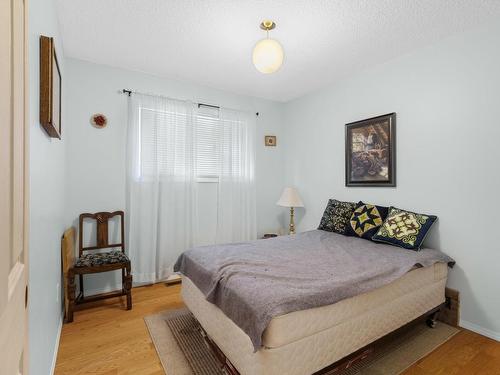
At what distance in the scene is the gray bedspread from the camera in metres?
1.44

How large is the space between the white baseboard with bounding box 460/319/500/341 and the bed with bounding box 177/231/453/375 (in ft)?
0.86

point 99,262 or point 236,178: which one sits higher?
point 236,178

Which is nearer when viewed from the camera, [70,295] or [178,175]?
[70,295]

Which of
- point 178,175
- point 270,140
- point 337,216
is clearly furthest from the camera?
point 270,140

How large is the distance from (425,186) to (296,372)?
212 centimetres

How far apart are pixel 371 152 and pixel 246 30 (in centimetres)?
188

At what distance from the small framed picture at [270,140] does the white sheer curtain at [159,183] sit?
1246 mm

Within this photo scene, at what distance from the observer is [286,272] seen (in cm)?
184

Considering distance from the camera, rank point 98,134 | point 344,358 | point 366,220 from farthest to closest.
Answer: point 98,134 → point 366,220 → point 344,358

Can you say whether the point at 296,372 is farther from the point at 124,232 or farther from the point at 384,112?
the point at 384,112

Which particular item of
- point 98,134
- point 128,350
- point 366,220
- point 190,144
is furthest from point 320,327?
point 98,134

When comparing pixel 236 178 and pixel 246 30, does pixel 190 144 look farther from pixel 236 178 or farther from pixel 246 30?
pixel 246 30

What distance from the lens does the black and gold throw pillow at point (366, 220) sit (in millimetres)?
2773

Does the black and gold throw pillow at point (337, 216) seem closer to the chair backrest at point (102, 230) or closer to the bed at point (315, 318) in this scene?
the bed at point (315, 318)
